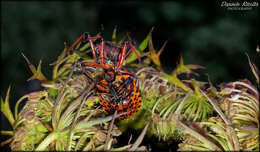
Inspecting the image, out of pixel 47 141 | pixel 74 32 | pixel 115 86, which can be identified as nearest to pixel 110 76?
pixel 115 86

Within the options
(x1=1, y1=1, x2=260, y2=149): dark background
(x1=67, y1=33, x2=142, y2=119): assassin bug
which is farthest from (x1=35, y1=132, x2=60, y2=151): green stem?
(x1=1, y1=1, x2=260, y2=149): dark background

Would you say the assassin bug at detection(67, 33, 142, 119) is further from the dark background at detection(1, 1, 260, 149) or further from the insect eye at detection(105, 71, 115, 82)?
the dark background at detection(1, 1, 260, 149)

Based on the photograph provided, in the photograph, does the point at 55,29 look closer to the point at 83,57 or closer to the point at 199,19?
the point at 199,19

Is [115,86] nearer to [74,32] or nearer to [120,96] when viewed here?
[120,96]

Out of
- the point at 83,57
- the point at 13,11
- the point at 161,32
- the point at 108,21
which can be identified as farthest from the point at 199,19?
the point at 83,57

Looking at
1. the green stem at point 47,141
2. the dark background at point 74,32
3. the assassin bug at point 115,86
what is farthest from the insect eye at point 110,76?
the dark background at point 74,32

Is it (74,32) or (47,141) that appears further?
(74,32)

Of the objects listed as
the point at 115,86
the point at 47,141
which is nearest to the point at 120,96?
the point at 115,86

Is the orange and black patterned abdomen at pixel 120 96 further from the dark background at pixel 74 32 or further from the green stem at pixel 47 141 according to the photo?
the dark background at pixel 74 32
